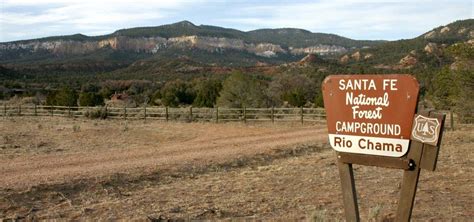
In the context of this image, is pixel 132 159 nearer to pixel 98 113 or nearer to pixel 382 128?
pixel 382 128

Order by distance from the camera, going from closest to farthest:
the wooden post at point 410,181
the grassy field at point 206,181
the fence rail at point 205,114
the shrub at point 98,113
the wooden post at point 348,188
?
the wooden post at point 410,181, the wooden post at point 348,188, the grassy field at point 206,181, the fence rail at point 205,114, the shrub at point 98,113

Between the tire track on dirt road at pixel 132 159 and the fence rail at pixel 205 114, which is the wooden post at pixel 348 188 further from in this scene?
the fence rail at pixel 205 114

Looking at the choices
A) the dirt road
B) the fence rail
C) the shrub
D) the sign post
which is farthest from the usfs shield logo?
the shrub

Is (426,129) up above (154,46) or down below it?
below

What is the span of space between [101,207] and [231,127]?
18.9 m

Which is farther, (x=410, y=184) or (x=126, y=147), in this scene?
(x=126, y=147)

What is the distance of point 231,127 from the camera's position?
2772 centimetres

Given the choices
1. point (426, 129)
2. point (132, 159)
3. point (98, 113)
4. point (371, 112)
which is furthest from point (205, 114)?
point (426, 129)

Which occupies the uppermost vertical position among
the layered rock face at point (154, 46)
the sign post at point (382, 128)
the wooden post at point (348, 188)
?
the layered rock face at point (154, 46)

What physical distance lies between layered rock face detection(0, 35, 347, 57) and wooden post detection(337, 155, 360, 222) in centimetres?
14278

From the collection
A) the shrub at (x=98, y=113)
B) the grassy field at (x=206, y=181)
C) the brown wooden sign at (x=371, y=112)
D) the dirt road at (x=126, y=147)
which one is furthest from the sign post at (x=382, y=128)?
the shrub at (x=98, y=113)

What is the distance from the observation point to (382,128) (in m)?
4.68

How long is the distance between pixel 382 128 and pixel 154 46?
148m

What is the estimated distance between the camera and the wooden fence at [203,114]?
30.1 metres
